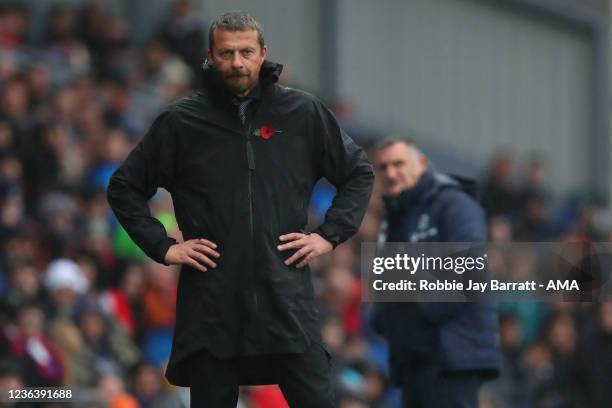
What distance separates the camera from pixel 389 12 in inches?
992

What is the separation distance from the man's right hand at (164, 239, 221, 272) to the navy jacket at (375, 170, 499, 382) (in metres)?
2.37

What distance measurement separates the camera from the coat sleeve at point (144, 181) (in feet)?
23.5

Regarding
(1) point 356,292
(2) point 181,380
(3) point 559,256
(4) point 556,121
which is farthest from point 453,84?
(2) point 181,380

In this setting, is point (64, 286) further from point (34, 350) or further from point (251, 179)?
point (251, 179)

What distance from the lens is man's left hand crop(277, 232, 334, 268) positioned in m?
6.98

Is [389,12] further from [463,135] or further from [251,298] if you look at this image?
[251,298]

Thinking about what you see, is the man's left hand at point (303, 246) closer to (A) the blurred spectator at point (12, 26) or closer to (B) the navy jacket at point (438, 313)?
(B) the navy jacket at point (438, 313)

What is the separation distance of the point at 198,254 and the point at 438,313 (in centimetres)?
242

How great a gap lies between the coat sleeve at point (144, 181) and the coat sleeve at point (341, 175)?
68cm

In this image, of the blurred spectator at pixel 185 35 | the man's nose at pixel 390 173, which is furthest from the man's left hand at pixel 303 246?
the blurred spectator at pixel 185 35

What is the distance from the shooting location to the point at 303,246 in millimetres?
7008

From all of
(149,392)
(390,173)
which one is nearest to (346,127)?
(149,392)

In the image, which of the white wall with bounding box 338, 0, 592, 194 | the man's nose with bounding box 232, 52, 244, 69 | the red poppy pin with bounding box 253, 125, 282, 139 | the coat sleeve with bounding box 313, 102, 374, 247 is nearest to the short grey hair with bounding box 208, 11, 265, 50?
the man's nose with bounding box 232, 52, 244, 69

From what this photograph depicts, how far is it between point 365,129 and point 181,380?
16175mm
